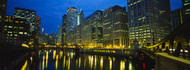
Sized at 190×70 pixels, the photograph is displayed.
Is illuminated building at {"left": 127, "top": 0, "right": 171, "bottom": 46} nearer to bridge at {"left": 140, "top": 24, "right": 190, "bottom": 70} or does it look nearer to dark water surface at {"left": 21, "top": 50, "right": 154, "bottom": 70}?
dark water surface at {"left": 21, "top": 50, "right": 154, "bottom": 70}

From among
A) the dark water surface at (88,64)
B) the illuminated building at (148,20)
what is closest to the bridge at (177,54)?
the dark water surface at (88,64)

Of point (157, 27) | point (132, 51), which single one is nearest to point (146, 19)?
point (157, 27)

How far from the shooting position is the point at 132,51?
7562 centimetres

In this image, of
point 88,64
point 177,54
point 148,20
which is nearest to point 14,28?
point 88,64

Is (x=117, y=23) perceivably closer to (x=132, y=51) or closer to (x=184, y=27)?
(x=132, y=51)

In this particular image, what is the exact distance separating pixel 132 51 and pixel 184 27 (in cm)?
4773

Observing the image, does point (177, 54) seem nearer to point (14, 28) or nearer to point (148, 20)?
point (14, 28)

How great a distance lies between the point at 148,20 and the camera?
529ft

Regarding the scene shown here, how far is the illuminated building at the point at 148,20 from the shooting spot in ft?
522

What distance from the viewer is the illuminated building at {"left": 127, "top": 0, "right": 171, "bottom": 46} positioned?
522ft

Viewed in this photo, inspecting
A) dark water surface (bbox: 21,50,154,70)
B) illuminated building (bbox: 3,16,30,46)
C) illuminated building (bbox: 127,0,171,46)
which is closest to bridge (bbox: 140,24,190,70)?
dark water surface (bbox: 21,50,154,70)

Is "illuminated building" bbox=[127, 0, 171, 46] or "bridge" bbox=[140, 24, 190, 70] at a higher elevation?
"illuminated building" bbox=[127, 0, 171, 46]

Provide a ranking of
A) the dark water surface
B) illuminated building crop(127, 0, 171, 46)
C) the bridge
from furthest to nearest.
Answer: illuminated building crop(127, 0, 171, 46), the dark water surface, the bridge

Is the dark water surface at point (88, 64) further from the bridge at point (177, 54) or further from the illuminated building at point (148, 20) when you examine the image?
the illuminated building at point (148, 20)
